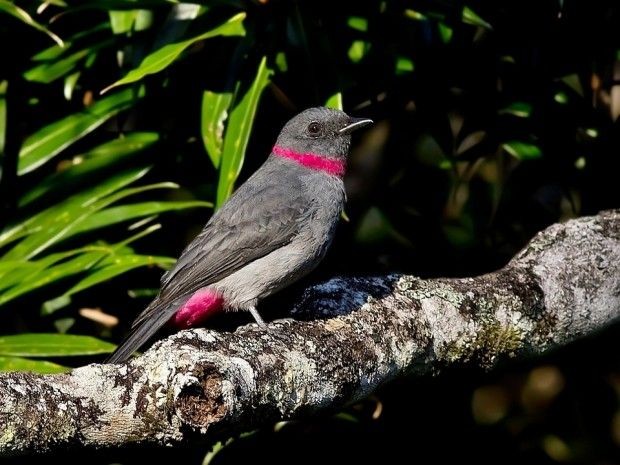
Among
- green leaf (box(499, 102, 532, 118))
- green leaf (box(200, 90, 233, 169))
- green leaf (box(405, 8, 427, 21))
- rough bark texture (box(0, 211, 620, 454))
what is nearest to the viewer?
rough bark texture (box(0, 211, 620, 454))

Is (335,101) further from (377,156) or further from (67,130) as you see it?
(67,130)

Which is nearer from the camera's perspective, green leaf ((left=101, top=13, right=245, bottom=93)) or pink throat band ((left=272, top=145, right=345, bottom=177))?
green leaf ((left=101, top=13, right=245, bottom=93))

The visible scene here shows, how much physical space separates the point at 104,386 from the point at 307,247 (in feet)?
5.18

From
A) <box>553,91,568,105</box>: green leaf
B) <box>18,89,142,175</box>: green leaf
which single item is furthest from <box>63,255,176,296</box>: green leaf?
<box>553,91,568,105</box>: green leaf

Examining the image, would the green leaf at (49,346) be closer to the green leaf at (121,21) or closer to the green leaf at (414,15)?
the green leaf at (121,21)

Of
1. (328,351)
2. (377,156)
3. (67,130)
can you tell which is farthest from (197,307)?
(377,156)

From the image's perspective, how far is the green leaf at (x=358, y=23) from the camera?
15.3 feet

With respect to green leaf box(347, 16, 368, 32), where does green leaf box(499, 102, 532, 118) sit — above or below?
below

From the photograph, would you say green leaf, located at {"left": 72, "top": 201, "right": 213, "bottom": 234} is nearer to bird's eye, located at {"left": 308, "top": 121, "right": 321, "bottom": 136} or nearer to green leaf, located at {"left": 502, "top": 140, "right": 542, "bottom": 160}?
bird's eye, located at {"left": 308, "top": 121, "right": 321, "bottom": 136}

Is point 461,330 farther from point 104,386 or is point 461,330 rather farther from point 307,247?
point 104,386

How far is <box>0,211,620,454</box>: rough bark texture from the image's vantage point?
8.05 feet

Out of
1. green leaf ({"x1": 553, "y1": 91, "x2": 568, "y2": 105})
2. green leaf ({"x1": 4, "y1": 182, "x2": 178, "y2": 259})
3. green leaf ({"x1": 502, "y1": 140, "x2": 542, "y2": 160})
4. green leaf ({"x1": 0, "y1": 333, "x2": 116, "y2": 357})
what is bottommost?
green leaf ({"x1": 502, "y1": 140, "x2": 542, "y2": 160})

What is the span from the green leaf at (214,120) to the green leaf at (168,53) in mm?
274

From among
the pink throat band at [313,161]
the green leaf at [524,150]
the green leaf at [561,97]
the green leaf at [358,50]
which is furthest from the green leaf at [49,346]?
the green leaf at [561,97]
